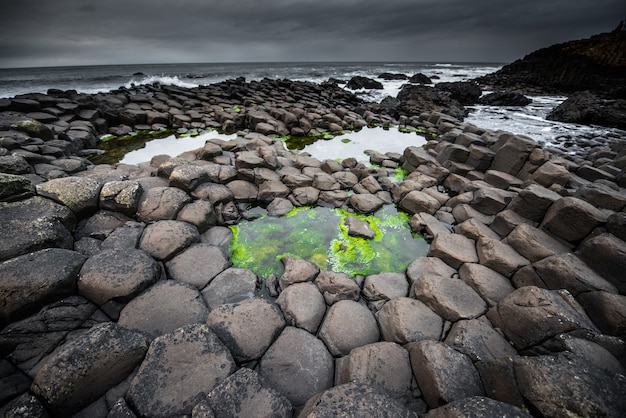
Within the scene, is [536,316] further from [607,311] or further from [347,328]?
[347,328]

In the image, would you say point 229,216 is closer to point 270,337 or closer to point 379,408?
point 270,337

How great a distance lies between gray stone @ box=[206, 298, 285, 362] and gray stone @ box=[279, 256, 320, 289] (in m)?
0.70

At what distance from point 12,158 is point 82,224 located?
2726 millimetres

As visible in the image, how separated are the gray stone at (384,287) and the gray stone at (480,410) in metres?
1.98

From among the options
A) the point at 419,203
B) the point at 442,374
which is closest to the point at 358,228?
the point at 419,203

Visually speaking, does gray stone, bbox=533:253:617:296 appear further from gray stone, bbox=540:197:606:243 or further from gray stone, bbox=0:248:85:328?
gray stone, bbox=0:248:85:328

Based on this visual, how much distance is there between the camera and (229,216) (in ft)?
19.4

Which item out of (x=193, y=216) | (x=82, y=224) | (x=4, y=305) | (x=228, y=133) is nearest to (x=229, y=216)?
(x=193, y=216)

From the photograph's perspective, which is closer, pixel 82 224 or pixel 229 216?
pixel 82 224

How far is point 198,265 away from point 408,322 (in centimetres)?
326

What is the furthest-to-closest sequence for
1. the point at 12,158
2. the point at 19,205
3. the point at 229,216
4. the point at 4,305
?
the point at 229,216 → the point at 12,158 → the point at 19,205 → the point at 4,305

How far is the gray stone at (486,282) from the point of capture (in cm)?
374

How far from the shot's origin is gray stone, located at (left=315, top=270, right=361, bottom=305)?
153 inches

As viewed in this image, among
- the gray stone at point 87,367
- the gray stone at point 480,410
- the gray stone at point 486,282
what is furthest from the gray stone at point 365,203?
the gray stone at point 87,367
